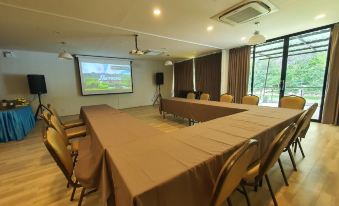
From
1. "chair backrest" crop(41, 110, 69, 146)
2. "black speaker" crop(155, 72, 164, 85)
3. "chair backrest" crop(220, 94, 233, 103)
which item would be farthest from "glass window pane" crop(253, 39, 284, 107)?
"chair backrest" crop(41, 110, 69, 146)

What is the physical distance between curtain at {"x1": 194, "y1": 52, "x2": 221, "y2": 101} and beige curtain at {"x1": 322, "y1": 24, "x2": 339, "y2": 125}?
10.4ft

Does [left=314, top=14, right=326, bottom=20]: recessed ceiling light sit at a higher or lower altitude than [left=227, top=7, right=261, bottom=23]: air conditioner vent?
higher

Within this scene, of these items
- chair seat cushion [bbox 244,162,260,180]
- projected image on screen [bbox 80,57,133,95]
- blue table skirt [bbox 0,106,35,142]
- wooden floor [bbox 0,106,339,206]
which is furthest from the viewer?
projected image on screen [bbox 80,57,133,95]

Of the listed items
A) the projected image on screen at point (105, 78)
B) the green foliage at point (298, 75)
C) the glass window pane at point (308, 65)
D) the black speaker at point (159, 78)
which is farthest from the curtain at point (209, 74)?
the projected image on screen at point (105, 78)

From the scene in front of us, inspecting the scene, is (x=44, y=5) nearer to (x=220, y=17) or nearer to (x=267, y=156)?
(x=220, y=17)

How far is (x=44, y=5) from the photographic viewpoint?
233 centimetres

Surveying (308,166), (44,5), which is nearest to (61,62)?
(44,5)

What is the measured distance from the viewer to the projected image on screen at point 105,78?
6277 mm

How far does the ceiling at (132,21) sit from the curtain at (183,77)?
3394mm

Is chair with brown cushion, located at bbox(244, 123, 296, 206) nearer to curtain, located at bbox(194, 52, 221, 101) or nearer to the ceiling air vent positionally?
the ceiling air vent

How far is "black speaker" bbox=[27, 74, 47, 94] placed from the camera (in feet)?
16.4

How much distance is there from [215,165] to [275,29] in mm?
4142

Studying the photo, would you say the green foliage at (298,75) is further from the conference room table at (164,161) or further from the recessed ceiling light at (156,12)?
the recessed ceiling light at (156,12)

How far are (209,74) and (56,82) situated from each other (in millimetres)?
6231
